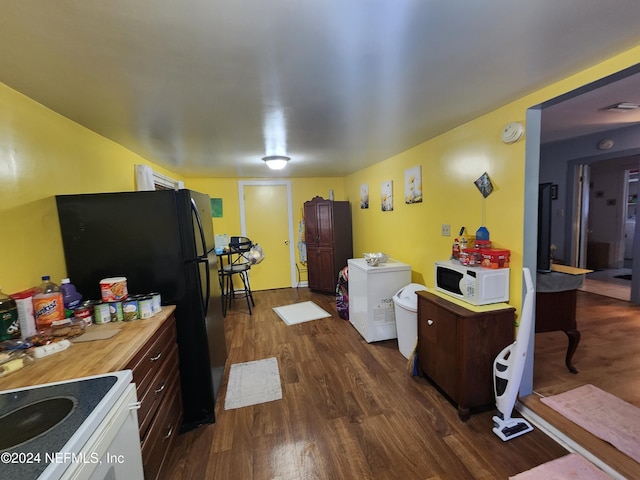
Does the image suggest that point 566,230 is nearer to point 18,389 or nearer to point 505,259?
point 505,259

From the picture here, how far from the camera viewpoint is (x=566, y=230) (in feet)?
14.0

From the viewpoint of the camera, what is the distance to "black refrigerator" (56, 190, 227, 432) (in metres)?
1.69

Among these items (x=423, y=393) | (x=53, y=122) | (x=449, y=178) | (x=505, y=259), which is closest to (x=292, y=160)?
(x=449, y=178)

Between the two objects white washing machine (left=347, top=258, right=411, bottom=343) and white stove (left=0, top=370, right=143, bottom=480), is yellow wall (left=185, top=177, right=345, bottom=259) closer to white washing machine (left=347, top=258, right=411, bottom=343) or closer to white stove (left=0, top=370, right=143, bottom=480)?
white washing machine (left=347, top=258, right=411, bottom=343)

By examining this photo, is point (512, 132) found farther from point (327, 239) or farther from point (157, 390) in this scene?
point (327, 239)

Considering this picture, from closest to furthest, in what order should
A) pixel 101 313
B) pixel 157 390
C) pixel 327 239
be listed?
pixel 157 390 < pixel 101 313 < pixel 327 239

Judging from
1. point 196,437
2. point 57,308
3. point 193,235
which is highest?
point 193,235

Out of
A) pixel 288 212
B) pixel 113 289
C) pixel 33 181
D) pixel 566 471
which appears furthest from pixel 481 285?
pixel 288 212

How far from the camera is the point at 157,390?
4.65 feet

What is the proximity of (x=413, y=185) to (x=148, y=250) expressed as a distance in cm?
261

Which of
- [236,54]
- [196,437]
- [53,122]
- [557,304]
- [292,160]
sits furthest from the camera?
[292,160]

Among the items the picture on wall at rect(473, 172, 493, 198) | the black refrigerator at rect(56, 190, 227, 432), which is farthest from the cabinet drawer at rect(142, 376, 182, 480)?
the picture on wall at rect(473, 172, 493, 198)

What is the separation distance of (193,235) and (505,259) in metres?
2.14

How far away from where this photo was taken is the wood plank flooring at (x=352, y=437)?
1.52m
